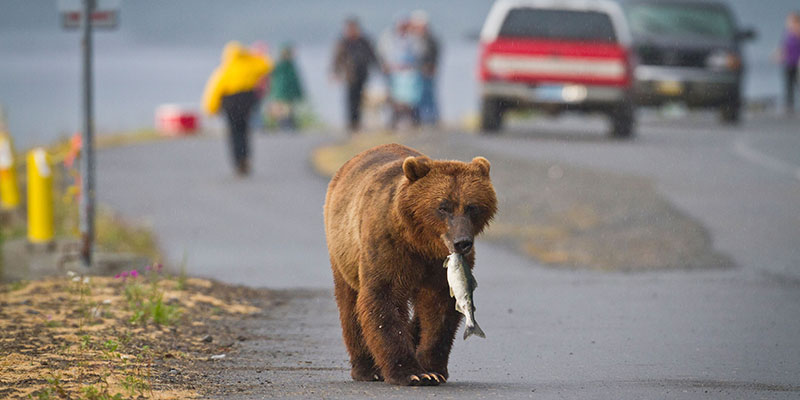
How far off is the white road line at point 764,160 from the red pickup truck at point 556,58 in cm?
220

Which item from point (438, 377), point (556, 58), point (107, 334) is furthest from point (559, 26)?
point (438, 377)

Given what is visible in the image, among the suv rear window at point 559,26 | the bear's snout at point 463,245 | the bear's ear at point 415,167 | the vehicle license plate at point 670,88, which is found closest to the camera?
the bear's snout at point 463,245

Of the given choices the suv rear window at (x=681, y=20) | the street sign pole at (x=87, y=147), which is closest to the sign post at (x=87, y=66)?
the street sign pole at (x=87, y=147)

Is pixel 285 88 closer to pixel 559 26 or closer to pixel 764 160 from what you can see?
pixel 559 26

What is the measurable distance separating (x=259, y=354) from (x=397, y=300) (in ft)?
6.07

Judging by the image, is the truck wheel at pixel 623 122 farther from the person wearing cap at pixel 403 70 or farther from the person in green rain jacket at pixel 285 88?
the person in green rain jacket at pixel 285 88

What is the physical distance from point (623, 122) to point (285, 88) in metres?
8.09

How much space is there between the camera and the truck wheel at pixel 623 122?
2589cm

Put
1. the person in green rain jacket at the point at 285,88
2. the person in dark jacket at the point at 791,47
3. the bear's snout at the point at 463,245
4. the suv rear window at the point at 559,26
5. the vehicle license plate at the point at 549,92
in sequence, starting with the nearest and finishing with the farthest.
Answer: the bear's snout at the point at 463,245
the vehicle license plate at the point at 549,92
the suv rear window at the point at 559,26
the person in green rain jacket at the point at 285,88
the person in dark jacket at the point at 791,47

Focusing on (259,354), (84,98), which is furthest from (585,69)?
(259,354)

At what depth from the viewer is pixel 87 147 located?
43.7ft

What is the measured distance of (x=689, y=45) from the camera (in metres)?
29.5

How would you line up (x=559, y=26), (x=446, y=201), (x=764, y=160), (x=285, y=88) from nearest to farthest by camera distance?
(x=446, y=201), (x=764, y=160), (x=559, y=26), (x=285, y=88)

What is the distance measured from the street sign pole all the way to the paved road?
1347 mm
